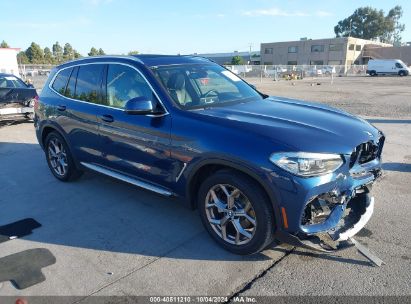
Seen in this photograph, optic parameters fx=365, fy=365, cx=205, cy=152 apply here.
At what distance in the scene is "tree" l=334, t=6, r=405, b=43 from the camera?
111 meters

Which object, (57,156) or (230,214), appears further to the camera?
(57,156)

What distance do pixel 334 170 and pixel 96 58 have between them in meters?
3.41

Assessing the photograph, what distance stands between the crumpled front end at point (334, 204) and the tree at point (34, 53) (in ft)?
269

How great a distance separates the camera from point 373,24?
112250 mm

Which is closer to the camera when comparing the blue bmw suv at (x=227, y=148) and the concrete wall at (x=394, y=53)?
the blue bmw suv at (x=227, y=148)

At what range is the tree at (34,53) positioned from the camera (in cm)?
7550

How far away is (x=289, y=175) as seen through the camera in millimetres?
2928

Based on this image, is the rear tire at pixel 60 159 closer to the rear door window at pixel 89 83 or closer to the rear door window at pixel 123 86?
the rear door window at pixel 89 83

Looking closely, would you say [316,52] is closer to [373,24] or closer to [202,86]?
[373,24]

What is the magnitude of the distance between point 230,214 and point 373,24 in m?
127

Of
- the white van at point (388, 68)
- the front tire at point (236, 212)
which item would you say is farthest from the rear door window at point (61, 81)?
the white van at point (388, 68)

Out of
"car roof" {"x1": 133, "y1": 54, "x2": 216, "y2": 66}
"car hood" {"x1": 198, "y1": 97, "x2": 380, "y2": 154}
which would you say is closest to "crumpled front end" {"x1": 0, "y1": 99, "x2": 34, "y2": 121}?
"car roof" {"x1": 133, "y1": 54, "x2": 216, "y2": 66}

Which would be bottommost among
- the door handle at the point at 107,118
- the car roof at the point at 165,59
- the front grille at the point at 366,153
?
the front grille at the point at 366,153

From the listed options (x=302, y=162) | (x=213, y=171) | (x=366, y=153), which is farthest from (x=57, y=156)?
(x=366, y=153)
